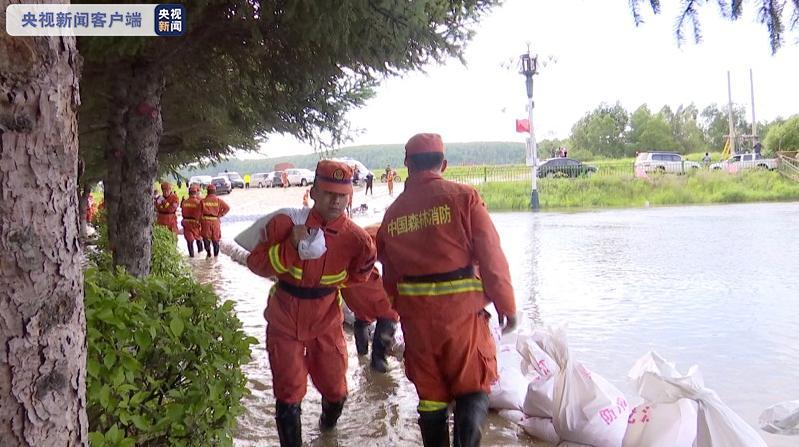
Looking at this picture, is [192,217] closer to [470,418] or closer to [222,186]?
[470,418]

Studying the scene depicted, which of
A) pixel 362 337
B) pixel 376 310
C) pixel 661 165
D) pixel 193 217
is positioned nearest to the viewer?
pixel 376 310

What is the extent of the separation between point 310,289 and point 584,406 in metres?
1.57

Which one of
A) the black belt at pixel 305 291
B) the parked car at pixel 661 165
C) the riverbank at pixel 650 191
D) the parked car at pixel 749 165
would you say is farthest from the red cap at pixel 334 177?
the parked car at pixel 749 165

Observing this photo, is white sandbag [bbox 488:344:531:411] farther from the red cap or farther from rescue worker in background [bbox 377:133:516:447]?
the red cap

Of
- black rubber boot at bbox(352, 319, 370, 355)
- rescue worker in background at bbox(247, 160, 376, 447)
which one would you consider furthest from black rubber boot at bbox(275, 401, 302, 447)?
black rubber boot at bbox(352, 319, 370, 355)

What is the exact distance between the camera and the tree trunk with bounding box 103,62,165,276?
5.46m

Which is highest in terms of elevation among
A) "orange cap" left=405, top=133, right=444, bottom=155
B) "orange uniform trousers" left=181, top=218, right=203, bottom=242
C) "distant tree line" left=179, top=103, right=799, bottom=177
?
"distant tree line" left=179, top=103, right=799, bottom=177

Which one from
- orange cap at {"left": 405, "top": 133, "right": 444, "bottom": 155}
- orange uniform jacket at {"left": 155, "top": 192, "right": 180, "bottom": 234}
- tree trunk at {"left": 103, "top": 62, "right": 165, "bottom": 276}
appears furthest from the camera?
orange uniform jacket at {"left": 155, "top": 192, "right": 180, "bottom": 234}

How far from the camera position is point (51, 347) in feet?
5.35

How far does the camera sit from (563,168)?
3438 centimetres

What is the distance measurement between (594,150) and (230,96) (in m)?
56.5

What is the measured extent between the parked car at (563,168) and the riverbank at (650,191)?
2269mm

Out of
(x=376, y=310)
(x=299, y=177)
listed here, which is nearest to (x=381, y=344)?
(x=376, y=310)

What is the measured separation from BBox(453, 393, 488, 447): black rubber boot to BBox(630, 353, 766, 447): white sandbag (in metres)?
0.79
